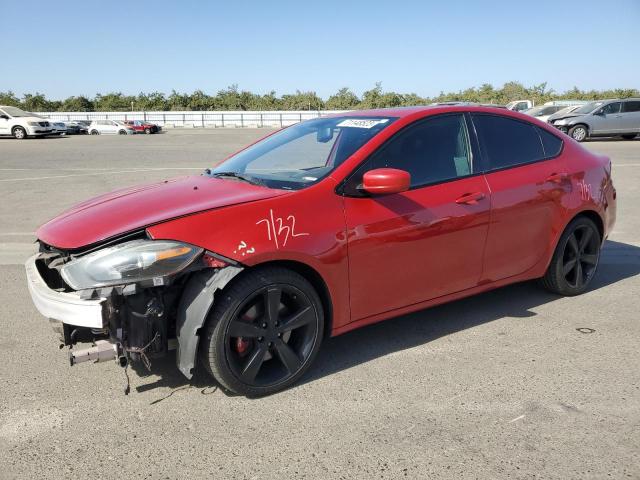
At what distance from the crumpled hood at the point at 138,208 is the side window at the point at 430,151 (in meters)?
0.83

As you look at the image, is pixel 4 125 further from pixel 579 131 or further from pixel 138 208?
pixel 138 208

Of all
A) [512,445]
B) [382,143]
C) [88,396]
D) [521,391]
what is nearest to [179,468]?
[88,396]

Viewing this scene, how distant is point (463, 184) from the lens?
3.88 metres

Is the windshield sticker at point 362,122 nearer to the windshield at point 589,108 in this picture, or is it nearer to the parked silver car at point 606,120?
the parked silver car at point 606,120

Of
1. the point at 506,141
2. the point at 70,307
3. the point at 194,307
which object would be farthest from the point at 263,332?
the point at 506,141

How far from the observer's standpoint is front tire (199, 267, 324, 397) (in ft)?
9.72

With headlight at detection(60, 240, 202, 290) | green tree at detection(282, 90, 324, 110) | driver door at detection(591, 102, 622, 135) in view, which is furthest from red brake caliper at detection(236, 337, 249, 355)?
green tree at detection(282, 90, 324, 110)

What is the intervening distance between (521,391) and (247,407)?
156 cm

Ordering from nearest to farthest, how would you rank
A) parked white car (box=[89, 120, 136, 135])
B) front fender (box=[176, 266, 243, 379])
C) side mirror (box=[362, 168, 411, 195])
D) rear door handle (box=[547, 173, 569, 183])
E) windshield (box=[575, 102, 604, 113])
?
front fender (box=[176, 266, 243, 379]) < side mirror (box=[362, 168, 411, 195]) < rear door handle (box=[547, 173, 569, 183]) < windshield (box=[575, 102, 604, 113]) < parked white car (box=[89, 120, 136, 135])

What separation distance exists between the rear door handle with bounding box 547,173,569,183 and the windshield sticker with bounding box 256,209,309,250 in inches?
90.3

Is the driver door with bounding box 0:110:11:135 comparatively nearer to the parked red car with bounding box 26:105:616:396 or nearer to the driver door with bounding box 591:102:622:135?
the driver door with bounding box 591:102:622:135

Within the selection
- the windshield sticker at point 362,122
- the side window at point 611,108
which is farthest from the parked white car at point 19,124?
the windshield sticker at point 362,122

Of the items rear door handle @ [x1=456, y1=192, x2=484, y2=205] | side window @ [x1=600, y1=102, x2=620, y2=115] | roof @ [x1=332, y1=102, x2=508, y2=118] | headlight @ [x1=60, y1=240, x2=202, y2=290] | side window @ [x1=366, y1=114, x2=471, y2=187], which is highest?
side window @ [x1=600, y1=102, x2=620, y2=115]

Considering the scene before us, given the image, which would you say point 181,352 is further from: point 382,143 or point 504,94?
point 504,94
